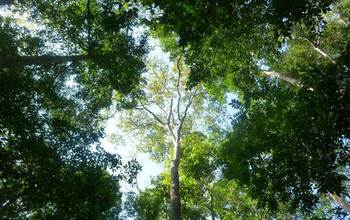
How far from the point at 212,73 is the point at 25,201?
7.82 metres

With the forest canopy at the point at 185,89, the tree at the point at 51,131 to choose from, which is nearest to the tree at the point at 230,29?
the forest canopy at the point at 185,89

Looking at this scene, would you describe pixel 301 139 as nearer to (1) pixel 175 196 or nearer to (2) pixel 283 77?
(1) pixel 175 196

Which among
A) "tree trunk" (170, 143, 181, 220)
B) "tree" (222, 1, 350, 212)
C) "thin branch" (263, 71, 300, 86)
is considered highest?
"thin branch" (263, 71, 300, 86)

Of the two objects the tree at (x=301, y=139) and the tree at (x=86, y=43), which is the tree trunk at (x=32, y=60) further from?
the tree at (x=301, y=139)

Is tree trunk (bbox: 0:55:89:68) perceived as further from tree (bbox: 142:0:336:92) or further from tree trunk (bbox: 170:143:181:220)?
tree trunk (bbox: 170:143:181:220)

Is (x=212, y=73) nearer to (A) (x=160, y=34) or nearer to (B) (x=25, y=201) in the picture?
(A) (x=160, y=34)

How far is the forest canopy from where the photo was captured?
713 centimetres

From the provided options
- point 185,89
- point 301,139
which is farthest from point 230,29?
point 301,139

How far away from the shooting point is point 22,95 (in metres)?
10.6

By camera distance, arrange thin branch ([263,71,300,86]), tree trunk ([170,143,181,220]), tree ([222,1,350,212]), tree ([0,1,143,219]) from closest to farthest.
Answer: tree ([222,1,350,212]) → tree ([0,1,143,219]) → tree trunk ([170,143,181,220]) → thin branch ([263,71,300,86])

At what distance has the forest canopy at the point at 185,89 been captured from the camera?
23.4 ft

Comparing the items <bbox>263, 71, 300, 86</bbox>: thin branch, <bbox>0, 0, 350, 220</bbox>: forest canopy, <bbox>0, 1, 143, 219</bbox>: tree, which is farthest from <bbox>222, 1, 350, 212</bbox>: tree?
<bbox>263, 71, 300, 86</bbox>: thin branch

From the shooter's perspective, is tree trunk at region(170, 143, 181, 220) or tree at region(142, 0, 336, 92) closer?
tree at region(142, 0, 336, 92)

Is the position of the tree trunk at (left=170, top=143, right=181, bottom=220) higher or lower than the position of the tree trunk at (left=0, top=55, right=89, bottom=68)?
lower
